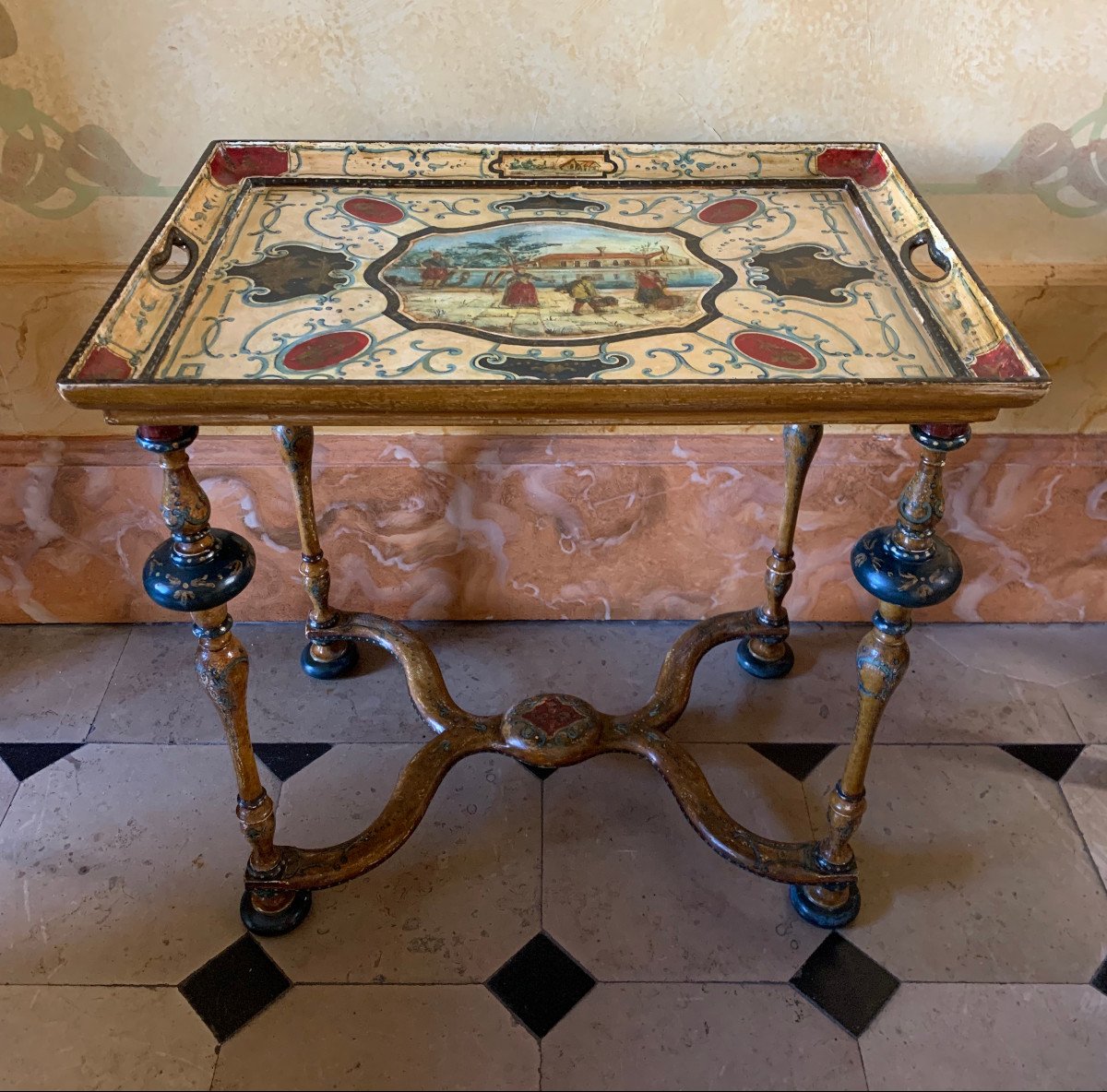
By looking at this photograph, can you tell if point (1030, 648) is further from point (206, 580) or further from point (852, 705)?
point (206, 580)

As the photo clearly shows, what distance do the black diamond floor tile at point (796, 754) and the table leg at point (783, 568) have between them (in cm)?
19

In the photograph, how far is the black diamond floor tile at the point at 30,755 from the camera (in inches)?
73.5

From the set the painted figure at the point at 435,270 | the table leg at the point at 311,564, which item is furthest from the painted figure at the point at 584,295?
the table leg at the point at 311,564

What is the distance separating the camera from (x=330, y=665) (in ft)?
6.74

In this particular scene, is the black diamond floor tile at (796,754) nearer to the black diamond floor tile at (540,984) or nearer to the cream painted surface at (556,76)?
the black diamond floor tile at (540,984)

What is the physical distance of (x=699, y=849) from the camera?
174 cm

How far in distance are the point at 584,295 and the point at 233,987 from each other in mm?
1128

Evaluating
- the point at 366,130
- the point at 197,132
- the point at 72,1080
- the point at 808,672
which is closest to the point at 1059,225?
the point at 808,672

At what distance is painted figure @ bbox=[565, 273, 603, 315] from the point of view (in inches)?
50.8

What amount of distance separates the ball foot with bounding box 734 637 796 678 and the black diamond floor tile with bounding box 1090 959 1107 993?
74 centimetres

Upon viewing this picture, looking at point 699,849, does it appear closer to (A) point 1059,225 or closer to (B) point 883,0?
(A) point 1059,225

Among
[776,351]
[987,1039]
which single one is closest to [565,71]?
[776,351]

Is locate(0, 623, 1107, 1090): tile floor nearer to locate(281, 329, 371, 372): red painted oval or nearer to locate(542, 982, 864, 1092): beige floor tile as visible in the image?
locate(542, 982, 864, 1092): beige floor tile

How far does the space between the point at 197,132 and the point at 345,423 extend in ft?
2.94
